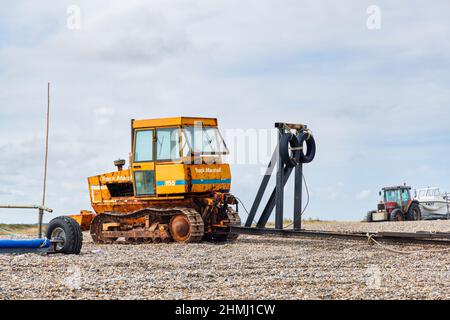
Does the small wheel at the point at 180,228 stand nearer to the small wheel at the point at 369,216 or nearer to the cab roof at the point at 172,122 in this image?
the cab roof at the point at 172,122

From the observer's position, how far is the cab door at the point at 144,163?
66.1 feet

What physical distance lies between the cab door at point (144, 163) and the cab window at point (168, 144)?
18 centimetres

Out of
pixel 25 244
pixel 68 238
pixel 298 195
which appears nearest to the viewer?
pixel 25 244

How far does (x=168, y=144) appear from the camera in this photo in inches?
784

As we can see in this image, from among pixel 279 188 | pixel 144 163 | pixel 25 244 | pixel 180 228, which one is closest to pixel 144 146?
pixel 144 163

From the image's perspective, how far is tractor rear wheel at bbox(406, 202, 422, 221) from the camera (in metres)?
38.3

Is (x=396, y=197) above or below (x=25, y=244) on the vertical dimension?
above

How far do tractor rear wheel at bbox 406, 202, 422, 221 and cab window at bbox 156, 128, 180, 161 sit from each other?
21558mm

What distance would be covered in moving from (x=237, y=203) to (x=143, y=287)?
33.5 ft

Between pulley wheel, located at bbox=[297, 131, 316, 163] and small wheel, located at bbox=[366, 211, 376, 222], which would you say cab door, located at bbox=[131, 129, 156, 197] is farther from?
small wheel, located at bbox=[366, 211, 376, 222]

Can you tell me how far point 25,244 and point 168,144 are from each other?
5774mm

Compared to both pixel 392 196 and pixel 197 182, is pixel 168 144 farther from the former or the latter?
pixel 392 196

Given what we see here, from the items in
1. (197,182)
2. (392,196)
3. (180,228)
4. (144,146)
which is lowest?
(180,228)
